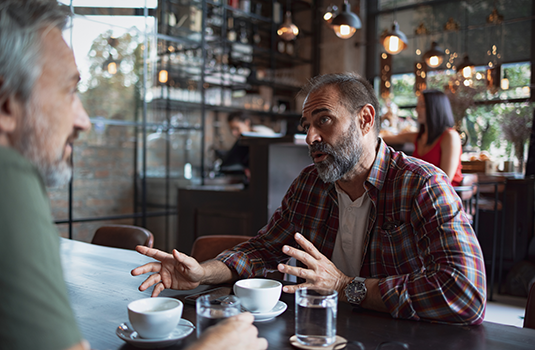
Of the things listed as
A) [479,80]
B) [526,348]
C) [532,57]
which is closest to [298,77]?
[479,80]

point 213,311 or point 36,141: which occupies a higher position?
point 36,141

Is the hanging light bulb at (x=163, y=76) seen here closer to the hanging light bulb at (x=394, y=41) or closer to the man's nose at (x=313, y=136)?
the hanging light bulb at (x=394, y=41)

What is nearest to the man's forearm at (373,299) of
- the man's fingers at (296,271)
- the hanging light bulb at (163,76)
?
the man's fingers at (296,271)

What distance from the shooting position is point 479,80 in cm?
568

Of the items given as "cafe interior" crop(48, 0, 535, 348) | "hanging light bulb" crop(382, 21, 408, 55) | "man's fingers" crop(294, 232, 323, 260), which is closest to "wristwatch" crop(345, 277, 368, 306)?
"man's fingers" crop(294, 232, 323, 260)

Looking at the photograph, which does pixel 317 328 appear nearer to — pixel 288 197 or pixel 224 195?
pixel 288 197

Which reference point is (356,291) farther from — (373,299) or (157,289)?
(157,289)

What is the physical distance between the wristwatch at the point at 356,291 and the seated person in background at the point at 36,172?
1.39 feet

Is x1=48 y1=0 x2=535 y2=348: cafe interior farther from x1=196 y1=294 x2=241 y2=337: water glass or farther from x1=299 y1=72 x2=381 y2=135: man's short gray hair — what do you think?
x1=196 y1=294 x2=241 y2=337: water glass

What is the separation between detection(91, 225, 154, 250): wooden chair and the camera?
215 centimetres

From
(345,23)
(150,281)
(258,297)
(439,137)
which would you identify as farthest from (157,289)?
(345,23)

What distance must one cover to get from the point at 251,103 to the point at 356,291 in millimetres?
5349

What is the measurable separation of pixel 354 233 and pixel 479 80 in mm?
4911

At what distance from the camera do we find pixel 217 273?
1.33m
